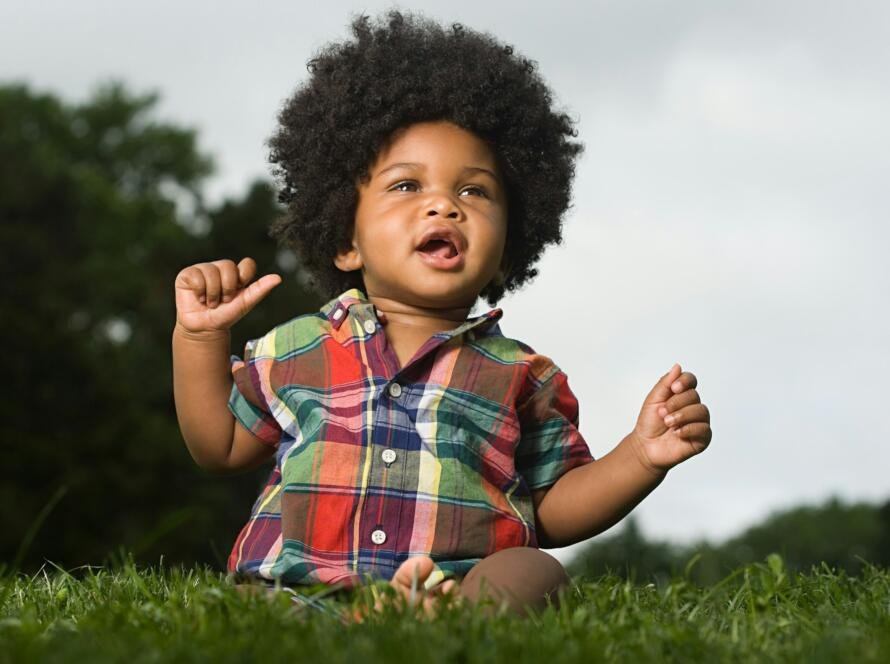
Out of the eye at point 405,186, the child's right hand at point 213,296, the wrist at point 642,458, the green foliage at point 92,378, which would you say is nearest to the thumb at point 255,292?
the child's right hand at point 213,296

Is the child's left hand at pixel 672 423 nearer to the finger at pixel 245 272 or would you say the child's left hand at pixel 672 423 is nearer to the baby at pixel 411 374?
the baby at pixel 411 374

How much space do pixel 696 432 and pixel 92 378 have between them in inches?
838

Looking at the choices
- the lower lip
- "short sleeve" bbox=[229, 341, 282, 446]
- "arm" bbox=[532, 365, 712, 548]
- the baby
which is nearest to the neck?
the baby

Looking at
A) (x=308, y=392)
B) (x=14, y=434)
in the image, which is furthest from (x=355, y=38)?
(x=14, y=434)

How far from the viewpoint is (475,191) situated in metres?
4.81

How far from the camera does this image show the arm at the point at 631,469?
4523 millimetres

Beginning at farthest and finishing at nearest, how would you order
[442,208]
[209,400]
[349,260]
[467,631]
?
[349,260], [209,400], [442,208], [467,631]

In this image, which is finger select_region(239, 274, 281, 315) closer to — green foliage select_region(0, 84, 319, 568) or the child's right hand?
the child's right hand

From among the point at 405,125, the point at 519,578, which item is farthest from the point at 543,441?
the point at 405,125

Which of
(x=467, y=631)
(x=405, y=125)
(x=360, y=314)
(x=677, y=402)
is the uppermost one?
(x=405, y=125)

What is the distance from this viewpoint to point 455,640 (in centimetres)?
289

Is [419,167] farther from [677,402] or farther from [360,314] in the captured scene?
[677,402]

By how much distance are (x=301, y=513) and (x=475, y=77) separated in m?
1.95

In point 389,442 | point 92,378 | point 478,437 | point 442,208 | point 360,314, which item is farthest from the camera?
point 92,378
